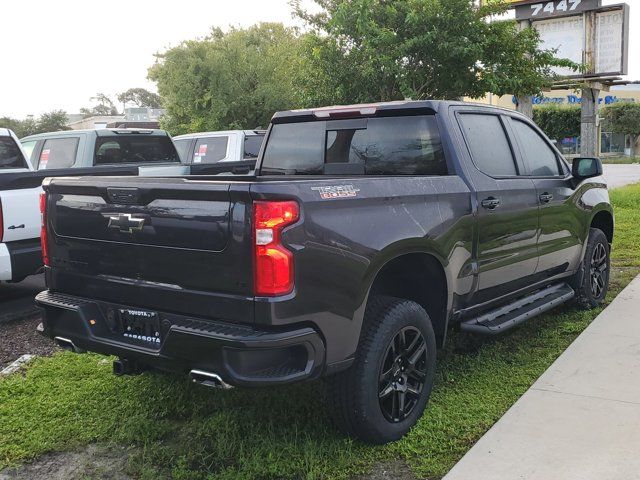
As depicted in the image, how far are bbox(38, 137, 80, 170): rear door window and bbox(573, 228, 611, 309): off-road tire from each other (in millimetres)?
7294

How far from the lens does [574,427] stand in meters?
3.79

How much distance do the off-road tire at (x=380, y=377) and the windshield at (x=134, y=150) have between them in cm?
738

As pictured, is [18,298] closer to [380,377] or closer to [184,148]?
[380,377]

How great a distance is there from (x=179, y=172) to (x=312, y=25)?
192 inches

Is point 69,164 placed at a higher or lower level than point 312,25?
lower

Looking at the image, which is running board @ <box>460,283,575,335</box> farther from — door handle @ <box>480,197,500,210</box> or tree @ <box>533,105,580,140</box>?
tree @ <box>533,105,580,140</box>

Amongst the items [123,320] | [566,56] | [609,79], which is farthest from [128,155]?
[609,79]

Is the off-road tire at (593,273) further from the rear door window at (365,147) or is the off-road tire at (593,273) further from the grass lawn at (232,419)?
the rear door window at (365,147)

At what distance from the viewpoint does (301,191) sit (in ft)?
10.00

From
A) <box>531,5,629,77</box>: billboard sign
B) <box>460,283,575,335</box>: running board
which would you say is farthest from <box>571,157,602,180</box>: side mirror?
<box>531,5,629,77</box>: billboard sign

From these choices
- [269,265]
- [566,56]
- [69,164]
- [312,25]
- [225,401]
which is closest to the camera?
[269,265]

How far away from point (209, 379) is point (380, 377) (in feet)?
3.14

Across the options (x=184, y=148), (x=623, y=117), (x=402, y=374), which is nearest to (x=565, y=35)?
(x=184, y=148)

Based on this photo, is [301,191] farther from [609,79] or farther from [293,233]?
[609,79]
